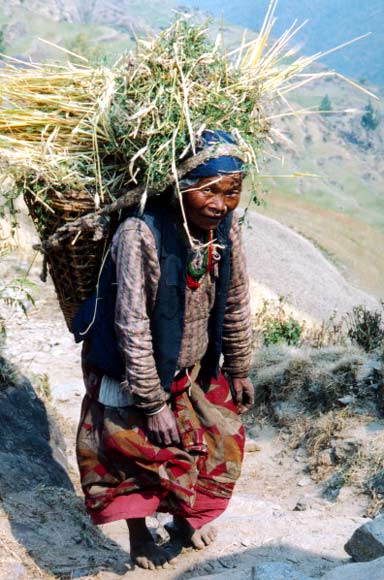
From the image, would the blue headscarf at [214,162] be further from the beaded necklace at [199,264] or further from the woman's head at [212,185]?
the beaded necklace at [199,264]

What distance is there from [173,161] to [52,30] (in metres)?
94.4

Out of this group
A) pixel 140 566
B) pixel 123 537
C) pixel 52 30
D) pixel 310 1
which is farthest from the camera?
pixel 310 1

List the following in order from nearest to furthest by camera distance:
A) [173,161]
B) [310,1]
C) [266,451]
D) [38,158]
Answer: [173,161] → [38,158] → [266,451] → [310,1]

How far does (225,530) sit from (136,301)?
1598mm

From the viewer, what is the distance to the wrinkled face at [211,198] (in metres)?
2.84

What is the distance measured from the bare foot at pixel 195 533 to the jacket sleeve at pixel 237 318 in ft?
2.51

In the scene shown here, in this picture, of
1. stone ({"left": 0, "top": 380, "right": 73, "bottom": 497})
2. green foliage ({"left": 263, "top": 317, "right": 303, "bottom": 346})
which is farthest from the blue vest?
green foliage ({"left": 263, "top": 317, "right": 303, "bottom": 346})

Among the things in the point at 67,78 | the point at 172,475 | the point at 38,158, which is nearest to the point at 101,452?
the point at 172,475

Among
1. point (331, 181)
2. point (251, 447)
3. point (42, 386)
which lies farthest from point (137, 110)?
point (331, 181)

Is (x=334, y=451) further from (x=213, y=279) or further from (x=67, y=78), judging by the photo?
(x=67, y=78)

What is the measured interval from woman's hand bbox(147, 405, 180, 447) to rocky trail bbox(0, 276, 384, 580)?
0.56m

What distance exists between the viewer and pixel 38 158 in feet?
9.80

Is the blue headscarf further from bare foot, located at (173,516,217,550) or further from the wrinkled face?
bare foot, located at (173,516,217,550)

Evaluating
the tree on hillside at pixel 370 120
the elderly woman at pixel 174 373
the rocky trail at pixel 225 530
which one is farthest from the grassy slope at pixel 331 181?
the elderly woman at pixel 174 373
